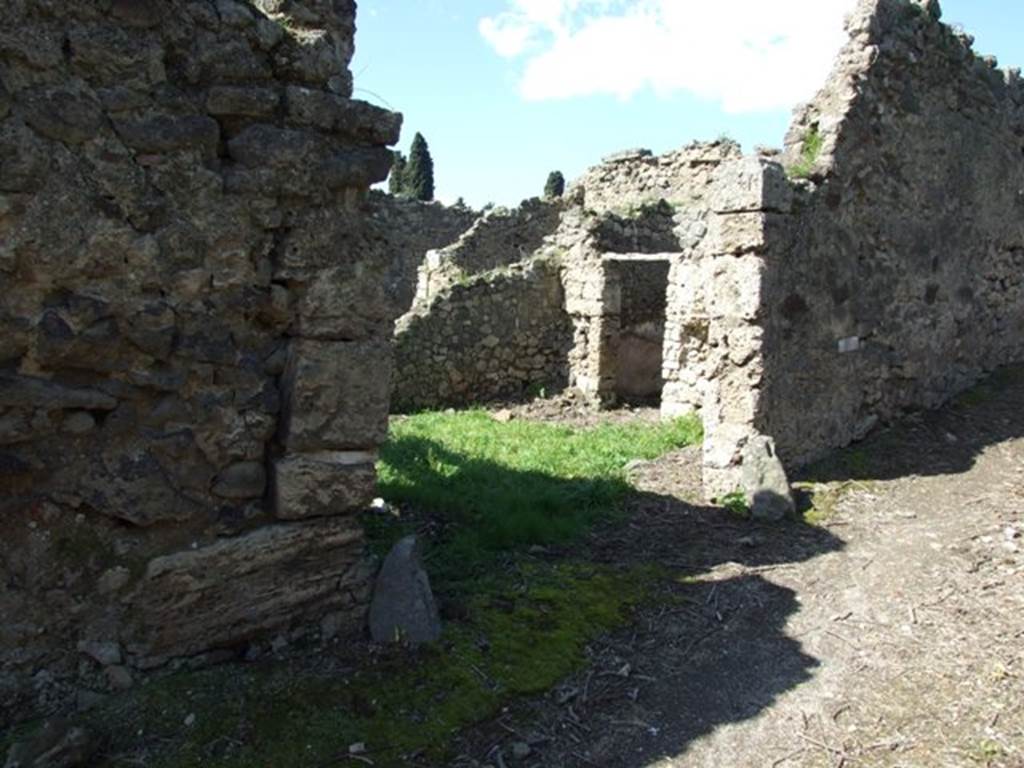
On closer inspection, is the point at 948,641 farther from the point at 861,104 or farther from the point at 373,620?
→ the point at 861,104

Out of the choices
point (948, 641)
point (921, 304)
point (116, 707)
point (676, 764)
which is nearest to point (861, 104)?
point (921, 304)

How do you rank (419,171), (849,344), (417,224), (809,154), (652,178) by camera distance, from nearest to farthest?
(809,154)
(849,344)
(652,178)
(417,224)
(419,171)

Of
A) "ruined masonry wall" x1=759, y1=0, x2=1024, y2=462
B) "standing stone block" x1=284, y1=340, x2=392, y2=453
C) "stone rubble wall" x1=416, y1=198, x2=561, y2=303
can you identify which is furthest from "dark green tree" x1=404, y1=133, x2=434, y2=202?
"standing stone block" x1=284, y1=340, x2=392, y2=453

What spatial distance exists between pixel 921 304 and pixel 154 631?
7.28 meters

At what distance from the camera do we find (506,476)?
266 inches

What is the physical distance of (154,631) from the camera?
327 cm

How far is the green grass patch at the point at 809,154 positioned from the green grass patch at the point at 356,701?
430cm

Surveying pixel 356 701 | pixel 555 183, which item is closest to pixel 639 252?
pixel 356 701

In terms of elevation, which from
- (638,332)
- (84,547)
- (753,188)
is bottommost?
(84,547)

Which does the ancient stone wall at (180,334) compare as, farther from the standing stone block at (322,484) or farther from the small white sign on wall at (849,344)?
the small white sign on wall at (849,344)

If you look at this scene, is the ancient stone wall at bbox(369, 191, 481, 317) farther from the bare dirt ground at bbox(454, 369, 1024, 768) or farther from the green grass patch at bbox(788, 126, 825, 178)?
the bare dirt ground at bbox(454, 369, 1024, 768)

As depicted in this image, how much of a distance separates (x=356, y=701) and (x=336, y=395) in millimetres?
1229

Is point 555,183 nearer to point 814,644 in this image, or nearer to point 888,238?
point 888,238

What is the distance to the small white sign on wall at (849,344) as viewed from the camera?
7.07 meters
